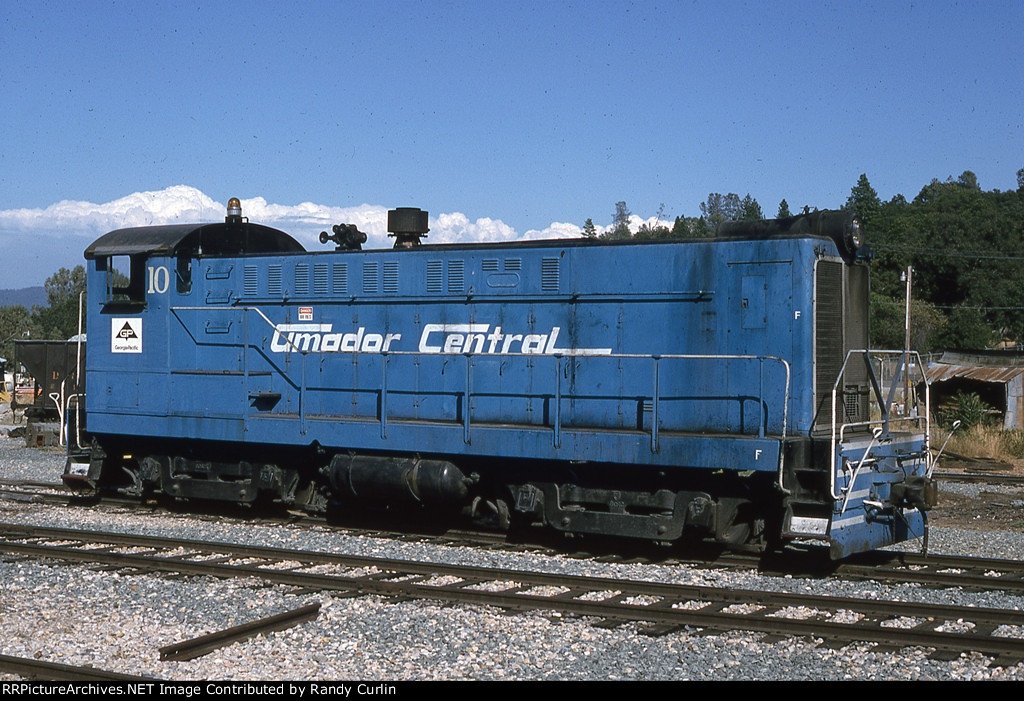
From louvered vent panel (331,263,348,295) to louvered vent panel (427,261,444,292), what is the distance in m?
1.09

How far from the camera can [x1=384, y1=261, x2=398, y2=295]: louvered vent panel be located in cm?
1134

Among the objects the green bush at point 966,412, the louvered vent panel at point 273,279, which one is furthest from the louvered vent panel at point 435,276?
the green bush at point 966,412

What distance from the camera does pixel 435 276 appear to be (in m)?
11.1

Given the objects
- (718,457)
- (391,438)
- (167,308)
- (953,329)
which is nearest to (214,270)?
(167,308)

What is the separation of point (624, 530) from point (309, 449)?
13.1ft

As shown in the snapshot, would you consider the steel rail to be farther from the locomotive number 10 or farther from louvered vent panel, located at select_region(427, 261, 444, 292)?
the locomotive number 10

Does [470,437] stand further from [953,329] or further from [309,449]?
[953,329]

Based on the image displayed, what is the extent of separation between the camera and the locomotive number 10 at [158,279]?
1230 centimetres

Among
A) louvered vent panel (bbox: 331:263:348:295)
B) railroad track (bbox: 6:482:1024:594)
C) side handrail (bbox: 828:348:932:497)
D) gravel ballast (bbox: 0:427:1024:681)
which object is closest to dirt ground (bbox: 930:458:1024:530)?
railroad track (bbox: 6:482:1024:594)

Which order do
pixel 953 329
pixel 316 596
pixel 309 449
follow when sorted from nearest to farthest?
1. pixel 316 596
2. pixel 309 449
3. pixel 953 329

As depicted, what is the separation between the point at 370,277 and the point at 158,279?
2.80 metres

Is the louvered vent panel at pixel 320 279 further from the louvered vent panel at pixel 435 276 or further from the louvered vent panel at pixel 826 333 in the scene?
the louvered vent panel at pixel 826 333

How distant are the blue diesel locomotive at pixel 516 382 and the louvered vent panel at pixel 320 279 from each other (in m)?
0.02

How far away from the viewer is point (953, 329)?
53000 mm
